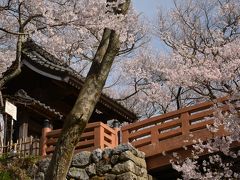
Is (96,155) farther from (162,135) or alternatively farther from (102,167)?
(162,135)

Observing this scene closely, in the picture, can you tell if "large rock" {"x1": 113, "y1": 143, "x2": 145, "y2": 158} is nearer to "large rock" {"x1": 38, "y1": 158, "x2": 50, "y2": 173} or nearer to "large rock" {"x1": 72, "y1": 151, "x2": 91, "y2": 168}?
"large rock" {"x1": 72, "y1": 151, "x2": 91, "y2": 168}

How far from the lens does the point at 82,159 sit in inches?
442

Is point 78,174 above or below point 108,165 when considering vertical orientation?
below

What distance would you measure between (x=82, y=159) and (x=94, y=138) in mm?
839

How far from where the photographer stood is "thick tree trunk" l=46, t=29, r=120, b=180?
582 centimetres

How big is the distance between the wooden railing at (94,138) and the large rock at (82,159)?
0.49m

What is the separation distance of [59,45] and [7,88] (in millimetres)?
4343

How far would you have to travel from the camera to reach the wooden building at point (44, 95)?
1317 centimetres

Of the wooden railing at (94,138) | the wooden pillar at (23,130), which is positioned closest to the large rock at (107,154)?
the wooden railing at (94,138)

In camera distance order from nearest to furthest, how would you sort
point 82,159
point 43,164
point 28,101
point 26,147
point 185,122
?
point 82,159
point 43,164
point 185,122
point 28,101
point 26,147

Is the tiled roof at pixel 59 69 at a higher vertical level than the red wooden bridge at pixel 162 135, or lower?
higher

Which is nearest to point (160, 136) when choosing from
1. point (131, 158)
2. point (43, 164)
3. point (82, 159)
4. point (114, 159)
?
point (131, 158)

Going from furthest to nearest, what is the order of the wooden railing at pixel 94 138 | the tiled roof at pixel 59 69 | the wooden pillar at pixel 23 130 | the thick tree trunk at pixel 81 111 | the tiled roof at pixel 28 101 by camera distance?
the wooden pillar at pixel 23 130 → the tiled roof at pixel 59 69 → the tiled roof at pixel 28 101 → the wooden railing at pixel 94 138 → the thick tree trunk at pixel 81 111

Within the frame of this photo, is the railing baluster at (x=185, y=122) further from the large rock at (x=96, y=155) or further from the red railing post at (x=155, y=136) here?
the large rock at (x=96, y=155)
